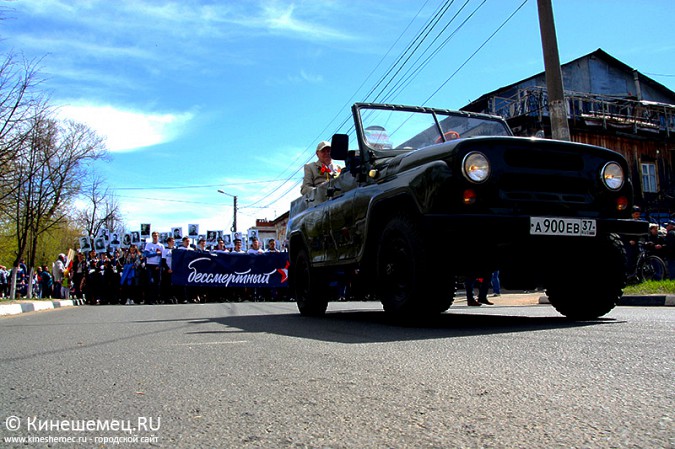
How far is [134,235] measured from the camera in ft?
94.6

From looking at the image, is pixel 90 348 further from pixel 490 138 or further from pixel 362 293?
pixel 490 138

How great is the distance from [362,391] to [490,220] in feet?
7.76

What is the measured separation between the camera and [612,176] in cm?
493

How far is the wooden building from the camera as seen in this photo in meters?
24.1

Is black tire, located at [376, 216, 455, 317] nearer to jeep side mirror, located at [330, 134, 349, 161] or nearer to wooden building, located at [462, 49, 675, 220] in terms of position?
jeep side mirror, located at [330, 134, 349, 161]

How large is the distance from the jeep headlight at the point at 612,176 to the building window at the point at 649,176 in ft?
83.4

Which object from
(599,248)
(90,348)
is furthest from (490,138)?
(90,348)

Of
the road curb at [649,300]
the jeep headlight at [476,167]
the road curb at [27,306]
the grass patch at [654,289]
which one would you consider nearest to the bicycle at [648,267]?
the grass patch at [654,289]

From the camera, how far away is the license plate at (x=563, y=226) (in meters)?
4.46

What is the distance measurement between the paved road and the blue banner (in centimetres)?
1299

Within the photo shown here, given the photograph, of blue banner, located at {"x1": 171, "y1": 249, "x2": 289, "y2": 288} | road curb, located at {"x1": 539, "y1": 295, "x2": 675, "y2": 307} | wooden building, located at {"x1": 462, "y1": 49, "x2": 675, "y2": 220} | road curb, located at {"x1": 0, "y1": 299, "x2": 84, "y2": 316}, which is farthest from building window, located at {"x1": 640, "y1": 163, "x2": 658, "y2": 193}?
road curb, located at {"x1": 0, "y1": 299, "x2": 84, "y2": 316}

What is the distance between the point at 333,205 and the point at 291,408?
4276mm

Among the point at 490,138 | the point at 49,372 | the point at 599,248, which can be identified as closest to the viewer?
the point at 49,372

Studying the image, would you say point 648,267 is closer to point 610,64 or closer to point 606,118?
point 606,118
